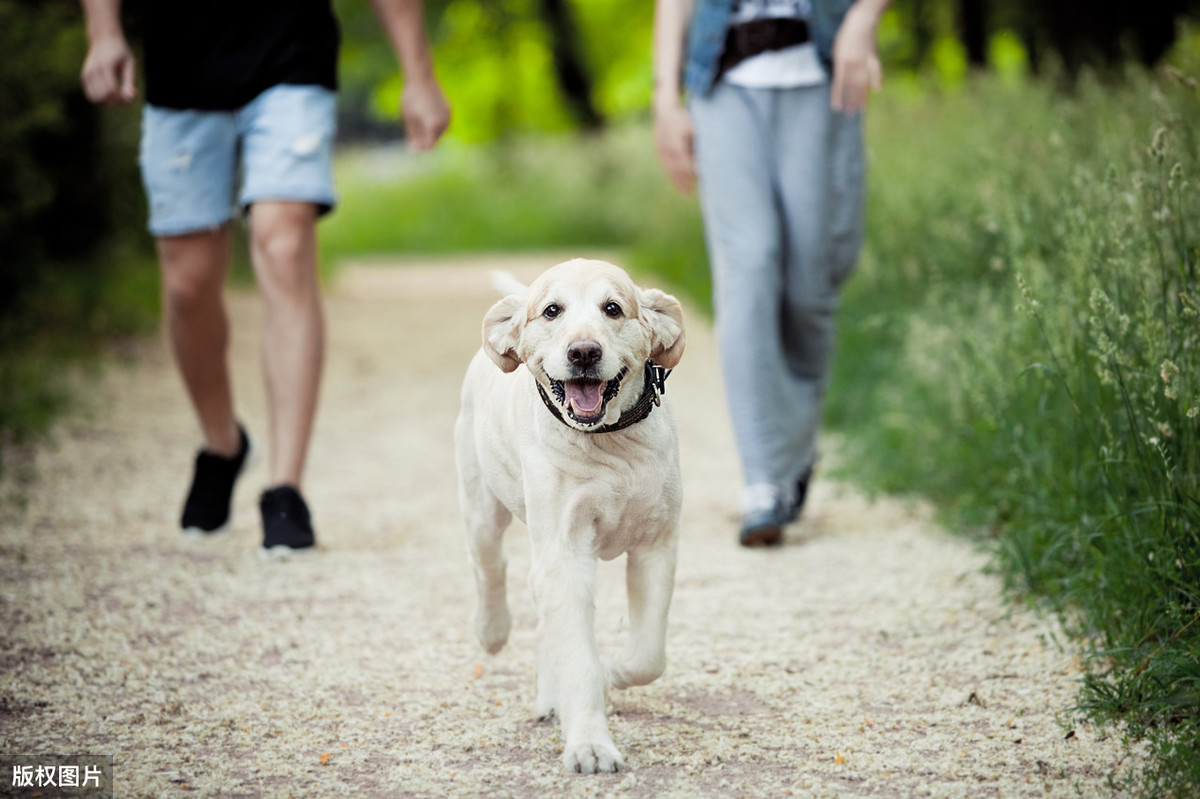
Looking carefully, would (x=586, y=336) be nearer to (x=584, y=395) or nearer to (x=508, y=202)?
(x=584, y=395)

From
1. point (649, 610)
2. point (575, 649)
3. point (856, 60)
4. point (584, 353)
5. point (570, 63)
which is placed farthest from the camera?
point (570, 63)

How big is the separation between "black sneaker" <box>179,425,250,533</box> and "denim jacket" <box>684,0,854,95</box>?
6.94 feet

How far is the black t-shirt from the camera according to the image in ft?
14.3

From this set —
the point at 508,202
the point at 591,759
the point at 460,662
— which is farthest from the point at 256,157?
the point at 508,202

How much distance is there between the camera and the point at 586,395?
2.60 m

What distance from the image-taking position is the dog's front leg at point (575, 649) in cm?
264

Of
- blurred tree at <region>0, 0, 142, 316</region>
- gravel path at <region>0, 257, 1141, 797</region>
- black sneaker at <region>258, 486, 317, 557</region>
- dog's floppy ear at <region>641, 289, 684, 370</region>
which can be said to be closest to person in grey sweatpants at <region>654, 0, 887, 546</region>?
gravel path at <region>0, 257, 1141, 797</region>

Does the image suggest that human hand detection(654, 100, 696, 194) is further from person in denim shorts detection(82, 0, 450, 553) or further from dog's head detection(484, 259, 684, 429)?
dog's head detection(484, 259, 684, 429)

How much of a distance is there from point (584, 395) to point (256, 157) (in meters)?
2.20

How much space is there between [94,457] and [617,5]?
20.6 m

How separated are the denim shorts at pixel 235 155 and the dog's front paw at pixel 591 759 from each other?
2344 mm

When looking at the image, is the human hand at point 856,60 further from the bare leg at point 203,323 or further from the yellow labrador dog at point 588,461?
the bare leg at point 203,323

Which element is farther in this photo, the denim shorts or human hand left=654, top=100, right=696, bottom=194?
human hand left=654, top=100, right=696, bottom=194

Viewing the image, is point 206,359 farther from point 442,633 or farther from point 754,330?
point 754,330
